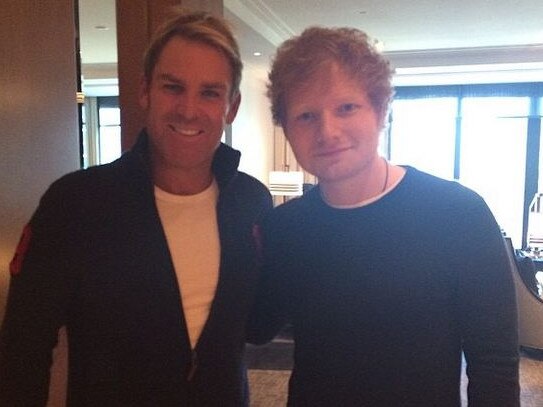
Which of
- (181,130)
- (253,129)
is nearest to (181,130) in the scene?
(181,130)

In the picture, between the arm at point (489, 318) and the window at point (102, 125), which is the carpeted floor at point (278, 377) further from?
the window at point (102, 125)

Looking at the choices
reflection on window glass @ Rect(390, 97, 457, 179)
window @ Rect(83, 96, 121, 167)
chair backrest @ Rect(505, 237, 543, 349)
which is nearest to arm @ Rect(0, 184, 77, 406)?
chair backrest @ Rect(505, 237, 543, 349)

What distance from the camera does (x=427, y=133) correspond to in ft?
28.0

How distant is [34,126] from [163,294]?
54 cm

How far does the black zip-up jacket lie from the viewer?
105 centimetres

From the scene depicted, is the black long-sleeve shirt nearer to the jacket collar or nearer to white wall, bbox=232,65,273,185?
the jacket collar

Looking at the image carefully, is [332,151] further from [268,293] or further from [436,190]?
[268,293]

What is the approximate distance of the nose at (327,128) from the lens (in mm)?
1125

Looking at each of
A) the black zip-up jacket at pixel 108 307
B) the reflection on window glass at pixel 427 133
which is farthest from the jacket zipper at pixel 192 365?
the reflection on window glass at pixel 427 133

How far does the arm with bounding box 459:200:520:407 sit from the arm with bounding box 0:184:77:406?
2.53 ft

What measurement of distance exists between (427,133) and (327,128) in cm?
782

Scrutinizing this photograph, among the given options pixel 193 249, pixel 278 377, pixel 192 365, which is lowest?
pixel 278 377

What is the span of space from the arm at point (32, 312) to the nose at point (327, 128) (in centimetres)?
55

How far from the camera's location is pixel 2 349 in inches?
41.6
